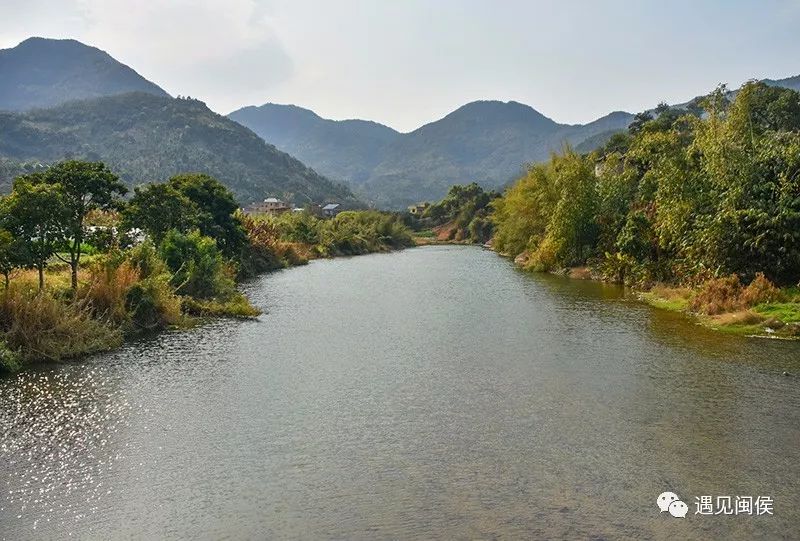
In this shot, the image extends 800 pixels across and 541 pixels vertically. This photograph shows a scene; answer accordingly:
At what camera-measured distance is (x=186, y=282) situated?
27.3 m

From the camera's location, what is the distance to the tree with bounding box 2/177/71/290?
19.5m

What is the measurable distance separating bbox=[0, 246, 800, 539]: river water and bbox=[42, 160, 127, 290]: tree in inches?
175

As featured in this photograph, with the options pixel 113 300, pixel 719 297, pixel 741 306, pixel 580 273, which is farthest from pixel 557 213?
pixel 113 300

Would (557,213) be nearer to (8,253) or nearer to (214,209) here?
(214,209)

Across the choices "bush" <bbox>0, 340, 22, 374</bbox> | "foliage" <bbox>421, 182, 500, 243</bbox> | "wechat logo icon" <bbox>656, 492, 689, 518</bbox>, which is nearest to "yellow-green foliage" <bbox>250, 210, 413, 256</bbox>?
"foliage" <bbox>421, 182, 500, 243</bbox>

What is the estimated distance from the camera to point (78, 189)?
72.2 feet

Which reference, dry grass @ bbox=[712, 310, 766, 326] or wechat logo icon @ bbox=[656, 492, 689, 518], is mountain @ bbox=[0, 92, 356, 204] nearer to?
dry grass @ bbox=[712, 310, 766, 326]

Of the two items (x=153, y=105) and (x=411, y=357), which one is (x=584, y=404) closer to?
(x=411, y=357)

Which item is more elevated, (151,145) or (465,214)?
(151,145)

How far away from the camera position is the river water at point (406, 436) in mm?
9273

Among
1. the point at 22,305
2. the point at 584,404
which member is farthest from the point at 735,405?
the point at 22,305

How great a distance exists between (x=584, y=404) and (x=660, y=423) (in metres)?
1.85

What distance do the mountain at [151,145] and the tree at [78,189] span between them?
116355 millimetres

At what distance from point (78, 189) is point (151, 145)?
15809cm
